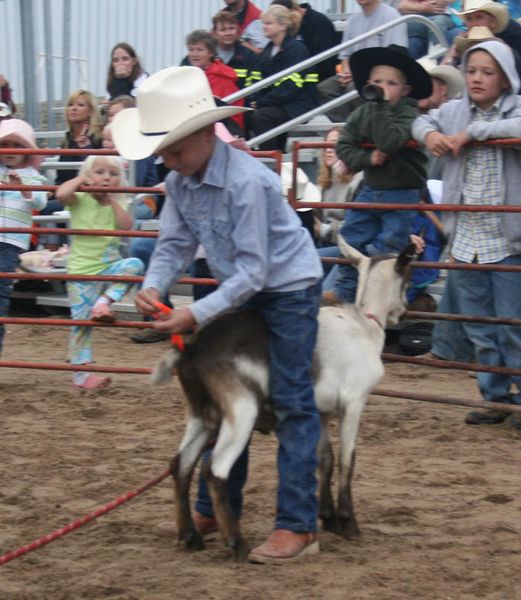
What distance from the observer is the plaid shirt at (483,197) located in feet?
22.9

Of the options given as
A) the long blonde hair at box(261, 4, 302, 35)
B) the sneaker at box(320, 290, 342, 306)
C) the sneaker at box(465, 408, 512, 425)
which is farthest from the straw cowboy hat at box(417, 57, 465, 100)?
the sneaker at box(320, 290, 342, 306)

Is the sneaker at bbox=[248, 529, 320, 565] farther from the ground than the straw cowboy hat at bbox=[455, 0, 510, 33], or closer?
closer

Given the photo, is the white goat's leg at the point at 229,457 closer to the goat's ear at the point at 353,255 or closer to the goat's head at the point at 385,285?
the goat's head at the point at 385,285

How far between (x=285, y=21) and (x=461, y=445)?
5.19 metres

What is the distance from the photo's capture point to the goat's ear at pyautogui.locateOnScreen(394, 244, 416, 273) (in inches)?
216

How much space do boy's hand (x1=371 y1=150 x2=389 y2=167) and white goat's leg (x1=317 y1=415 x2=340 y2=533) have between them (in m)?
2.52

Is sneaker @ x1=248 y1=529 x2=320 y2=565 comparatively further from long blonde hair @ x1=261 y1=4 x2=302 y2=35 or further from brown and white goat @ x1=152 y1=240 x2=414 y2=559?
long blonde hair @ x1=261 y1=4 x2=302 y2=35

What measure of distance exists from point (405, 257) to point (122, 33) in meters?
8.53

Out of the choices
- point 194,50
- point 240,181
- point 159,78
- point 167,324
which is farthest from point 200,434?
point 194,50

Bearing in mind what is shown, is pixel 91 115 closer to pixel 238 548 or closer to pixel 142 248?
pixel 142 248

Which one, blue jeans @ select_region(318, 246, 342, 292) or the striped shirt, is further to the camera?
blue jeans @ select_region(318, 246, 342, 292)

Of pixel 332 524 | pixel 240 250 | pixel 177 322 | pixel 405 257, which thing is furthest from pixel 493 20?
pixel 177 322

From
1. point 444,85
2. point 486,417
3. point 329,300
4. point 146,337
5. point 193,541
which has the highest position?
point 444,85

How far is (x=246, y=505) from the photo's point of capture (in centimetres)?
543
